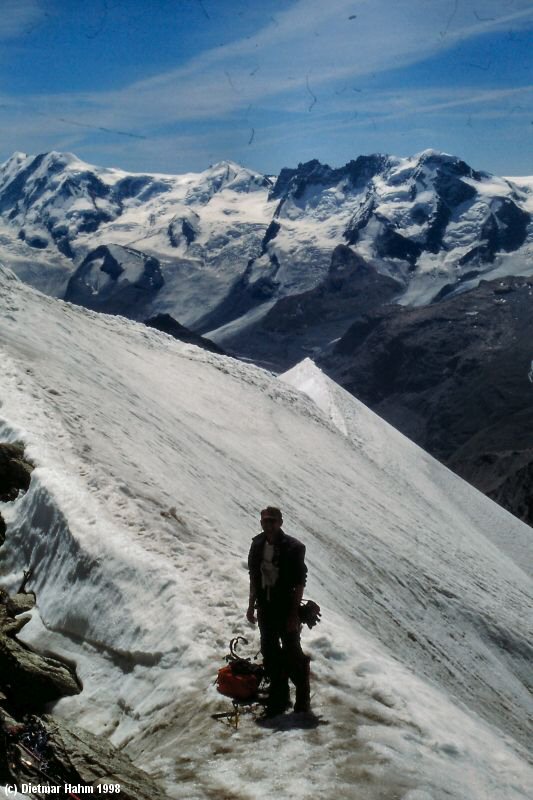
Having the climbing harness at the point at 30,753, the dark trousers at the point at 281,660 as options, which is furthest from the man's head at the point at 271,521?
the climbing harness at the point at 30,753

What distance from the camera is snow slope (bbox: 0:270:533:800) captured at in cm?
843

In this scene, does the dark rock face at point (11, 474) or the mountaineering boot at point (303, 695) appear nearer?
the mountaineering boot at point (303, 695)

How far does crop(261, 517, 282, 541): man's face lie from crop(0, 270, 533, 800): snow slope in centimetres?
185

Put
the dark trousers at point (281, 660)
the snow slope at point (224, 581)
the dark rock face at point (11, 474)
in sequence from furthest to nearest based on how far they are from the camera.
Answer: the dark rock face at point (11, 474)
the dark trousers at point (281, 660)
the snow slope at point (224, 581)

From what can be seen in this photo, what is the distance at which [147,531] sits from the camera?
12.8 meters

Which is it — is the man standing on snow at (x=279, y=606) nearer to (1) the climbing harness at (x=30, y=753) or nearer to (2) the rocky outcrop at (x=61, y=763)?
(2) the rocky outcrop at (x=61, y=763)

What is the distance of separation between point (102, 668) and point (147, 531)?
110 inches

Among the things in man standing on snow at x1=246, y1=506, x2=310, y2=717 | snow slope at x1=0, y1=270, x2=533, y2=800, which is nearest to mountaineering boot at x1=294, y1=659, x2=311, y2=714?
man standing on snow at x1=246, y1=506, x2=310, y2=717

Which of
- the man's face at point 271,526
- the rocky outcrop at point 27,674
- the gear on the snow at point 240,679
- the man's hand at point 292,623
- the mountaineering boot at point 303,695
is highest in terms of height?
the man's face at point 271,526

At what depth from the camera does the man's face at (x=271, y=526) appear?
8953 mm

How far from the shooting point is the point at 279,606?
9047 millimetres

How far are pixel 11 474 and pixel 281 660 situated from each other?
683 centimetres

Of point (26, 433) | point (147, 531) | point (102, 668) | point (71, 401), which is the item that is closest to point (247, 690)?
A: point (102, 668)

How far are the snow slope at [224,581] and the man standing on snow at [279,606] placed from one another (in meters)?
0.42
